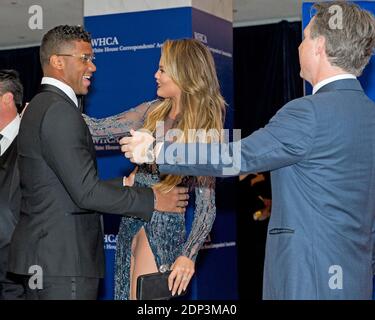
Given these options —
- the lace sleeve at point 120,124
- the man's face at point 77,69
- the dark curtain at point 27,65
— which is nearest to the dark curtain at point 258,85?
the dark curtain at point 27,65

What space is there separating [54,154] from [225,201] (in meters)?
3.62

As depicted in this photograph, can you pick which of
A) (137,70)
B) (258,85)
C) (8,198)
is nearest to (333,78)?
(8,198)

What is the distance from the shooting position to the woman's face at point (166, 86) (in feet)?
10.6

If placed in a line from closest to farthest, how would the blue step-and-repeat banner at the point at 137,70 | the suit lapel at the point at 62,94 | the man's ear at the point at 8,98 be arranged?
the suit lapel at the point at 62,94 < the man's ear at the point at 8,98 < the blue step-and-repeat banner at the point at 137,70

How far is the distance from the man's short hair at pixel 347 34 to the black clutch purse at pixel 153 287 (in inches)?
42.2

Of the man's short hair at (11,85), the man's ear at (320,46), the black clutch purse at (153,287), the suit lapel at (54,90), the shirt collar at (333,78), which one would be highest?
the man's short hair at (11,85)

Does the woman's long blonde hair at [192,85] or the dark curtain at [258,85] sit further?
the dark curtain at [258,85]

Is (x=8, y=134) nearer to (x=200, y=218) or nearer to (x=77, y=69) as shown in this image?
(x=77, y=69)

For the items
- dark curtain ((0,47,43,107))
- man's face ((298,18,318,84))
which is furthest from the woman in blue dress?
dark curtain ((0,47,43,107))

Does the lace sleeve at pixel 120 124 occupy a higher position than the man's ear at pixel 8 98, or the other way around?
the man's ear at pixel 8 98

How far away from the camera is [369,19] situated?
2.27 meters

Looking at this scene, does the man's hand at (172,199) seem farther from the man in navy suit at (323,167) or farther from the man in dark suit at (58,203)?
the man in navy suit at (323,167)

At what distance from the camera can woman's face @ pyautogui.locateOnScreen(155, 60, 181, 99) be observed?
3.22 meters

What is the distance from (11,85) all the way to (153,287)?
1801 millimetres
